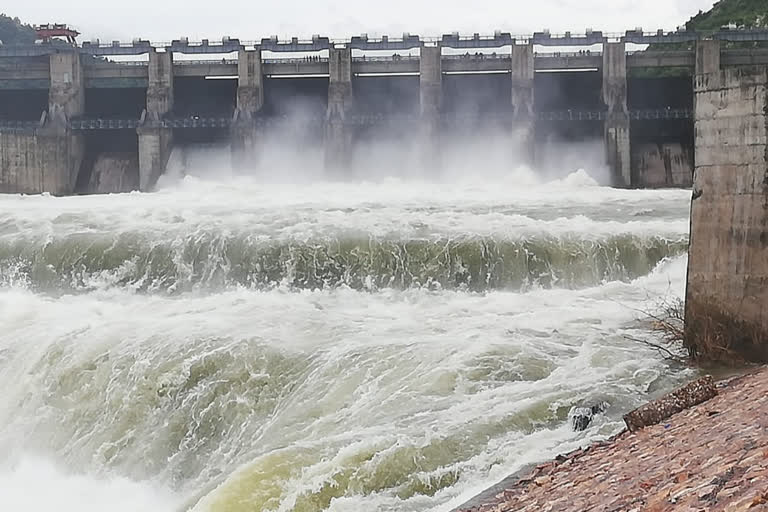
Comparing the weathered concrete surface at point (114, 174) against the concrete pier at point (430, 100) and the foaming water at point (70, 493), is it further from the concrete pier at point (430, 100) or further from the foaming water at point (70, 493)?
the foaming water at point (70, 493)

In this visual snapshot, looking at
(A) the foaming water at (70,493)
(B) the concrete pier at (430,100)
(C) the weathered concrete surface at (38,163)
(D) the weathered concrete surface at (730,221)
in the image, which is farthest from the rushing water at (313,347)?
(C) the weathered concrete surface at (38,163)

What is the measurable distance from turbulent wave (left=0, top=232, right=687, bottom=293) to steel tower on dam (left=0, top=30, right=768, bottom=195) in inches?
557

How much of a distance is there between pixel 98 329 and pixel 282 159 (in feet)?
66.3

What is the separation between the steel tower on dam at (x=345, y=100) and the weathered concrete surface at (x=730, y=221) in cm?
2070

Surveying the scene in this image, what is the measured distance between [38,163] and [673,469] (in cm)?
3078

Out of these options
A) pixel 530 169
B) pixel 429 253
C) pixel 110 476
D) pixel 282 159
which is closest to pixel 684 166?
pixel 530 169

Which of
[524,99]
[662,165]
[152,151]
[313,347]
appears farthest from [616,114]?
[313,347]

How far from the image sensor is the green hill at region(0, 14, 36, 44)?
267 ft

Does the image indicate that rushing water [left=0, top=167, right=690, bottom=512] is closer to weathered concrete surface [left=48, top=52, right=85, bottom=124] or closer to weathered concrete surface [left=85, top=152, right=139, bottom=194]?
weathered concrete surface [left=85, top=152, right=139, bottom=194]

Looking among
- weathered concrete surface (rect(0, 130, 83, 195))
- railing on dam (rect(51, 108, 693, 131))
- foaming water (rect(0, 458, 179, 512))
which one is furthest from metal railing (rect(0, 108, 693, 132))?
foaming water (rect(0, 458, 179, 512))

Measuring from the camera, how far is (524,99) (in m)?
30.4

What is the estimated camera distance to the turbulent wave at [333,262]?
15.3 meters

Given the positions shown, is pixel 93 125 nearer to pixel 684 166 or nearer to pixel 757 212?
pixel 684 166

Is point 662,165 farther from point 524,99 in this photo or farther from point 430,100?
point 430,100
